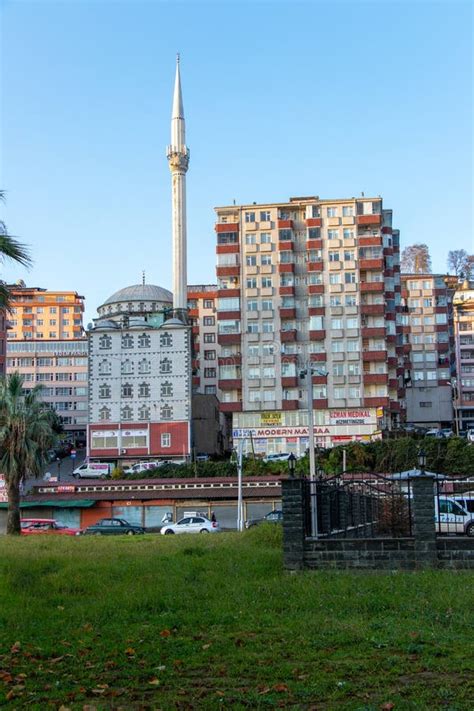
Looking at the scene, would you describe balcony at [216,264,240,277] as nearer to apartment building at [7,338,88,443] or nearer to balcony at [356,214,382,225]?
balcony at [356,214,382,225]

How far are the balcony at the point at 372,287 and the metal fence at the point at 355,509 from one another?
59.4 m

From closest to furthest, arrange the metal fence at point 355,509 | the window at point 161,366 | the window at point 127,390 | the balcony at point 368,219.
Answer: the metal fence at point 355,509 → the window at point 127,390 → the window at point 161,366 → the balcony at point 368,219

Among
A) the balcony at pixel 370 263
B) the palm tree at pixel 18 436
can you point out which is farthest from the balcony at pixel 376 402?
the palm tree at pixel 18 436

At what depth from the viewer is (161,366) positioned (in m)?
79.9

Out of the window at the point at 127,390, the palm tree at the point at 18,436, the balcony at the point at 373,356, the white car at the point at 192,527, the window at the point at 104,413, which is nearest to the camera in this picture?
the palm tree at the point at 18,436

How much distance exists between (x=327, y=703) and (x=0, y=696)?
3298 mm

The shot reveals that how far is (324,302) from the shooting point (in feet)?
275

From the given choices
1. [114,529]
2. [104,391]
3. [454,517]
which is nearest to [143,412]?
[104,391]

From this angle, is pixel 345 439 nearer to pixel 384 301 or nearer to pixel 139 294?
pixel 384 301

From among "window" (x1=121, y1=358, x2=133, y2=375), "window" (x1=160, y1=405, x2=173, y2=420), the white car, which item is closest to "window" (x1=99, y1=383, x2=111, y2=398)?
"window" (x1=121, y1=358, x2=133, y2=375)

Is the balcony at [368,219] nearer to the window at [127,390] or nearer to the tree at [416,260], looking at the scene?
the window at [127,390]

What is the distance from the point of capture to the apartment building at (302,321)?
3215 inches

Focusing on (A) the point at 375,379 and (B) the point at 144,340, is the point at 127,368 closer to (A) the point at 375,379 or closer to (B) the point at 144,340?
(B) the point at 144,340

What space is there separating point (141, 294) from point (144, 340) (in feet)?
97.5
